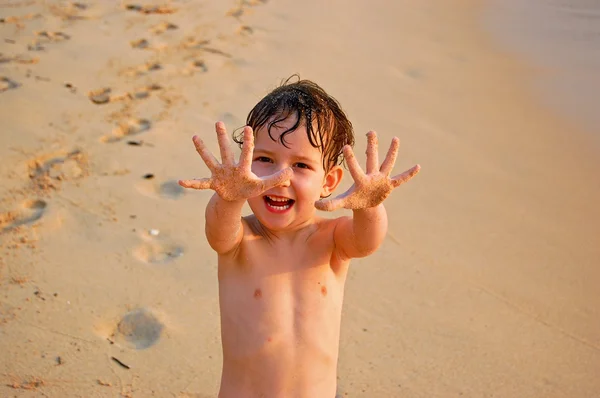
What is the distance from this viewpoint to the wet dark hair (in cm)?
186

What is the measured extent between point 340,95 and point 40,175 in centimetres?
200

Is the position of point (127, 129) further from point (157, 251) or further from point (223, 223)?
point (223, 223)

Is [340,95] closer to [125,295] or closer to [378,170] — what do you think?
[125,295]

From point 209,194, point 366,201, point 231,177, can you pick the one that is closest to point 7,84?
point 209,194

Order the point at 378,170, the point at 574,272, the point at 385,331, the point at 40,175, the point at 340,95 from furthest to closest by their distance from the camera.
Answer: the point at 340,95, the point at 40,175, the point at 574,272, the point at 385,331, the point at 378,170

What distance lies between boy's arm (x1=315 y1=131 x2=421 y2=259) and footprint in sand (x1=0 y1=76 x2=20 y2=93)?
9.81 feet

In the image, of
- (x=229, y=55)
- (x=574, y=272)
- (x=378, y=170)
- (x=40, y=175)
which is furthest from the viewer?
(x=229, y=55)

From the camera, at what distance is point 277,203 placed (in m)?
1.84

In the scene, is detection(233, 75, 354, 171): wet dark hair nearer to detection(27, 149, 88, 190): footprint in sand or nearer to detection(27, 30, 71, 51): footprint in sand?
detection(27, 149, 88, 190): footprint in sand

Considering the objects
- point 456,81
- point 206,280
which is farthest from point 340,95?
point 206,280

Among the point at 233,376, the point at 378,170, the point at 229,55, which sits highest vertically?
the point at 378,170

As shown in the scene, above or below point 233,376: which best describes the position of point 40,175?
below

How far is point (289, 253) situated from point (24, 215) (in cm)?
178

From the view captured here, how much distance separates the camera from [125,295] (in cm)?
290
